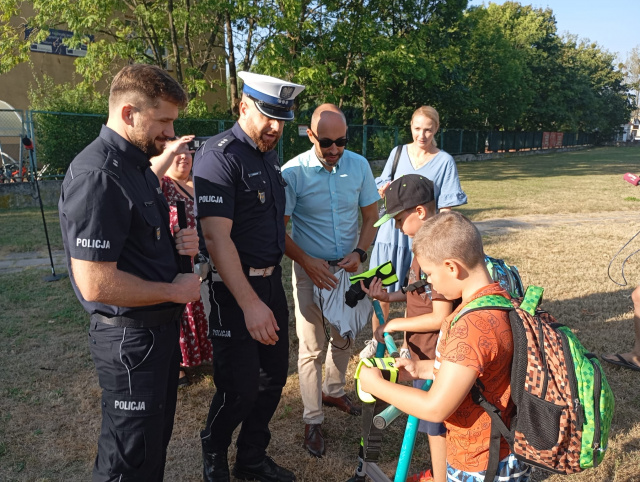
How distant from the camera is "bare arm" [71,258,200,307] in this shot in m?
1.96

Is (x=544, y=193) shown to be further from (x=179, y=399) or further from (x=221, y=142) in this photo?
(x=221, y=142)

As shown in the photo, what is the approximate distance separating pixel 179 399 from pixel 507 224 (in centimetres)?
872

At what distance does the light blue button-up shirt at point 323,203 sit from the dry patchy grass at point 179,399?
1338 millimetres

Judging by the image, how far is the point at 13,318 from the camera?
571 centimetres

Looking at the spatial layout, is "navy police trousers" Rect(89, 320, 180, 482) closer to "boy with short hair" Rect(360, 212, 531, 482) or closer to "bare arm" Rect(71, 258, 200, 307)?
"bare arm" Rect(71, 258, 200, 307)

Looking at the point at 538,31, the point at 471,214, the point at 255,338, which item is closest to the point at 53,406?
the point at 255,338

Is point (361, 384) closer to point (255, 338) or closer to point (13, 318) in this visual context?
point (255, 338)

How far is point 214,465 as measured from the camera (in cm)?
296

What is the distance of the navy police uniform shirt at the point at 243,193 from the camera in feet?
8.75

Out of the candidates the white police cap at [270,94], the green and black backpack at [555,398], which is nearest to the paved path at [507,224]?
the white police cap at [270,94]

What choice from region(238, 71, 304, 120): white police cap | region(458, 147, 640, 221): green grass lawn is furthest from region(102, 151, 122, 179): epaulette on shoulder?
region(458, 147, 640, 221): green grass lawn

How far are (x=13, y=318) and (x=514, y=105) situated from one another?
121 feet

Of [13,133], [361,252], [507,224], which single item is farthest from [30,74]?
[361,252]

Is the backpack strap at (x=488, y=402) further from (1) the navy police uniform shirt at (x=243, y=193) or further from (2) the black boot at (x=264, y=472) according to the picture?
(2) the black boot at (x=264, y=472)
